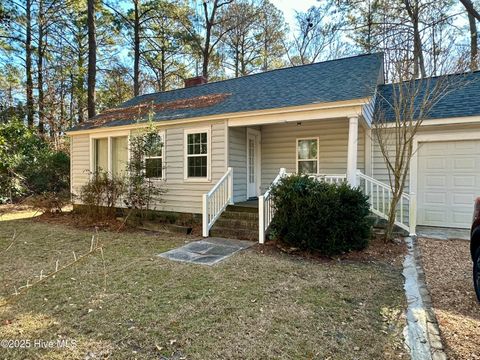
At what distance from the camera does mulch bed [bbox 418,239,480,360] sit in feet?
8.89

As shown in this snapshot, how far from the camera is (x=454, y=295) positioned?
371 centimetres

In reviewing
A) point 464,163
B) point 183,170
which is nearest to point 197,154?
point 183,170

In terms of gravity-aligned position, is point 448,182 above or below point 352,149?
below

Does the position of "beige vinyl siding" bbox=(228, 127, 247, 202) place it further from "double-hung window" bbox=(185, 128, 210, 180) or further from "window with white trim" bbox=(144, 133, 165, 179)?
"window with white trim" bbox=(144, 133, 165, 179)

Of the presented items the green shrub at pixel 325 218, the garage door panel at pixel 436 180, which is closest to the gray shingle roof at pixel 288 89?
the green shrub at pixel 325 218

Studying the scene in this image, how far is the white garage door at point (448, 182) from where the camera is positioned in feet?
23.4

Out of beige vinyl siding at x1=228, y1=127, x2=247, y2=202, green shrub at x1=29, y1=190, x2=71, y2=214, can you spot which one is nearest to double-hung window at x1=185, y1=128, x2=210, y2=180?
beige vinyl siding at x1=228, y1=127, x2=247, y2=202

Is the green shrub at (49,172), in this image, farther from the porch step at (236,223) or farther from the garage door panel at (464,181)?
the garage door panel at (464,181)

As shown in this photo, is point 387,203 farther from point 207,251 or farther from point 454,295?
point 207,251

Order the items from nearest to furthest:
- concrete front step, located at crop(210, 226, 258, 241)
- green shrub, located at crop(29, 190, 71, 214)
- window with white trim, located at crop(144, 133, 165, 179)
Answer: concrete front step, located at crop(210, 226, 258, 241) → window with white trim, located at crop(144, 133, 165, 179) → green shrub, located at crop(29, 190, 71, 214)

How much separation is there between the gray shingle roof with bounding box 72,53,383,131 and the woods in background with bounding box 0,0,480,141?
22.8 feet

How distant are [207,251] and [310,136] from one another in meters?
4.63

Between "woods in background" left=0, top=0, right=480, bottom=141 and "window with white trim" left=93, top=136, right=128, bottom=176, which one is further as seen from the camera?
"woods in background" left=0, top=0, right=480, bottom=141

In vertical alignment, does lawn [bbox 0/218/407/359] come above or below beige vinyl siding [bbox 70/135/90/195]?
below
